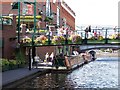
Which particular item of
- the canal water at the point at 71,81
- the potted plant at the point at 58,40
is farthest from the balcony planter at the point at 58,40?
the canal water at the point at 71,81

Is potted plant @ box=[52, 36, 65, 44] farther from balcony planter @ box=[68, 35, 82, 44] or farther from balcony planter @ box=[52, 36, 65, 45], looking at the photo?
balcony planter @ box=[68, 35, 82, 44]

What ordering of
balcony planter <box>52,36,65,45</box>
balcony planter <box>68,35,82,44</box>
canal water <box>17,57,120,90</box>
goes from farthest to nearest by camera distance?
1. balcony planter <box>52,36,65,45</box>
2. balcony planter <box>68,35,82,44</box>
3. canal water <box>17,57,120,90</box>

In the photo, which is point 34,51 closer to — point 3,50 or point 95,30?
point 3,50

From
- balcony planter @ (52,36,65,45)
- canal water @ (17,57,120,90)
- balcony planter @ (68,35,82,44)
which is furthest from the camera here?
balcony planter @ (52,36,65,45)

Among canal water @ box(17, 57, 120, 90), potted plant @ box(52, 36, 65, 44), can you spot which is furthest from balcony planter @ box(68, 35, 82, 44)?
canal water @ box(17, 57, 120, 90)

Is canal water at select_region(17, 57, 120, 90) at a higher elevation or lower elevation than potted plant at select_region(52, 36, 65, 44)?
lower

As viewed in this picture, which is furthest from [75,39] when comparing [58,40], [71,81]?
[71,81]

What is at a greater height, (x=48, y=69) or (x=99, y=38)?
(x=99, y=38)

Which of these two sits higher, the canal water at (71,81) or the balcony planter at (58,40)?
the balcony planter at (58,40)

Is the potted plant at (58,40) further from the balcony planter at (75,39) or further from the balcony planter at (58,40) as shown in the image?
the balcony planter at (75,39)

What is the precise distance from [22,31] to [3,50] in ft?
37.7

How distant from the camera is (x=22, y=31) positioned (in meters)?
54.8

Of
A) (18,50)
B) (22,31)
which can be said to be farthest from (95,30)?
(22,31)

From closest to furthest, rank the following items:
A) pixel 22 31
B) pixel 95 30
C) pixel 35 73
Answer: pixel 35 73
pixel 95 30
pixel 22 31
